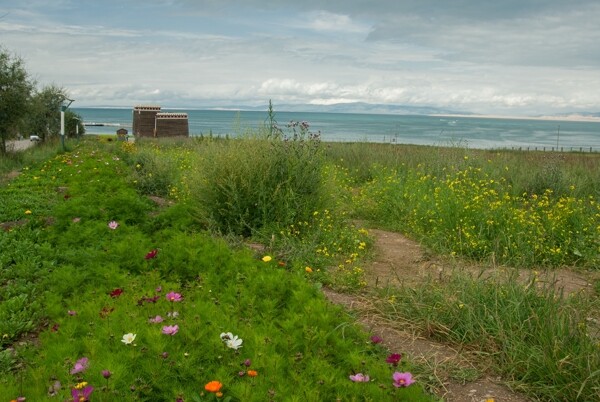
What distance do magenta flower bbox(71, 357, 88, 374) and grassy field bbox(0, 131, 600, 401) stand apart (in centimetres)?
2

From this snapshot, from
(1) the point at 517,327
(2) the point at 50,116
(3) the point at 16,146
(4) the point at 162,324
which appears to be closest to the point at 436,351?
(1) the point at 517,327

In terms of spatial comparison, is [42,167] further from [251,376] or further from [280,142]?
[251,376]

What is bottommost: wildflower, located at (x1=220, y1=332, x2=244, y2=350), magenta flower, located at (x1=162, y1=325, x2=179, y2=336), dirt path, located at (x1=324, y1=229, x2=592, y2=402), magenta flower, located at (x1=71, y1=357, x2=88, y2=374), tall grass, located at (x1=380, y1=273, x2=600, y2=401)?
dirt path, located at (x1=324, y1=229, x2=592, y2=402)

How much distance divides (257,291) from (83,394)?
188 centimetres

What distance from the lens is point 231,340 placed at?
3.03 meters

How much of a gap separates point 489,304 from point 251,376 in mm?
2137

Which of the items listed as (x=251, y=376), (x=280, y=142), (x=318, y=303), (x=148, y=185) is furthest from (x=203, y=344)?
(x=148, y=185)

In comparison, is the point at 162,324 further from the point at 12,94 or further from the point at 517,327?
the point at 12,94

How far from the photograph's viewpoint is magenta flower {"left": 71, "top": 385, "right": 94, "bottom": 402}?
2466 mm

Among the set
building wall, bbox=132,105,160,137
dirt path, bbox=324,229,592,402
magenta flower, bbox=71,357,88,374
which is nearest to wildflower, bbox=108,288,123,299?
magenta flower, bbox=71,357,88,374

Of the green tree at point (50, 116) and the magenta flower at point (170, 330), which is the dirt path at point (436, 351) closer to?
the magenta flower at point (170, 330)

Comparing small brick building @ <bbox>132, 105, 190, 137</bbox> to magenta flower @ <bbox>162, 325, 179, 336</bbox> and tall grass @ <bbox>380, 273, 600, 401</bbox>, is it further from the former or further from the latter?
magenta flower @ <bbox>162, 325, 179, 336</bbox>

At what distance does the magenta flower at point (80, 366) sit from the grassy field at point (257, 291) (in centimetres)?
2

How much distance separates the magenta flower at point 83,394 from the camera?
97.1 inches
